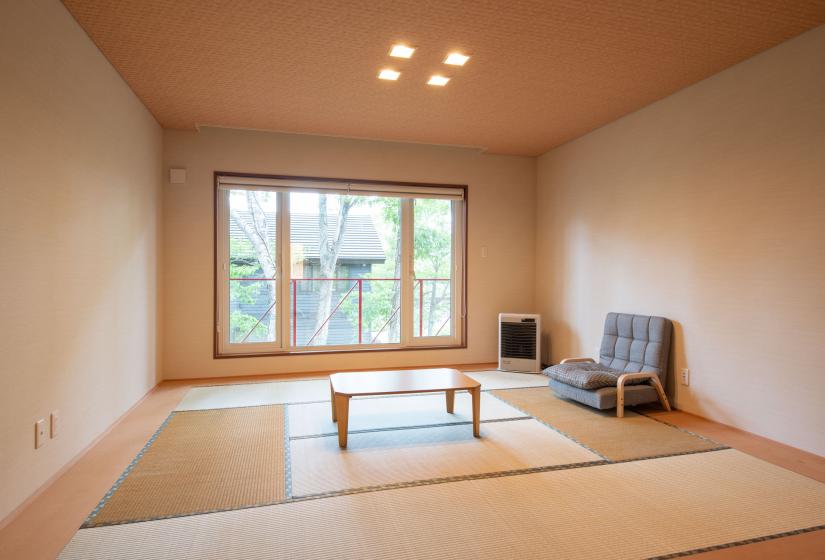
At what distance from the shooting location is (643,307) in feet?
13.3

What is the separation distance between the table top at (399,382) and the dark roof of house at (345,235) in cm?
203

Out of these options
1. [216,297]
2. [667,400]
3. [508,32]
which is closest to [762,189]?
[667,400]

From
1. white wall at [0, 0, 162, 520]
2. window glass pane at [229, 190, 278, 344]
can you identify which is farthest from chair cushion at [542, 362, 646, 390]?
white wall at [0, 0, 162, 520]

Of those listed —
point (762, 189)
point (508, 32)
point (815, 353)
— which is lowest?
point (815, 353)

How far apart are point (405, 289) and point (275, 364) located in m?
1.65

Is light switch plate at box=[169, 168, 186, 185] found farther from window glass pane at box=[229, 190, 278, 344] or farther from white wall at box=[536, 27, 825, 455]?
white wall at box=[536, 27, 825, 455]

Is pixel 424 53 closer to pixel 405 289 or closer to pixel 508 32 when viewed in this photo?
pixel 508 32

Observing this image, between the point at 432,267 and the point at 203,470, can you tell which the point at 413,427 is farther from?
the point at 432,267

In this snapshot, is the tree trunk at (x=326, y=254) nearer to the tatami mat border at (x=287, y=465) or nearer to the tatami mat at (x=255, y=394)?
the tatami mat at (x=255, y=394)

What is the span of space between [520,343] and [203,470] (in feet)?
11.5

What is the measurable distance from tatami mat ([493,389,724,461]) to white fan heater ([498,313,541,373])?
1.06m

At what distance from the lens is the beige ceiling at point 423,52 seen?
2539mm

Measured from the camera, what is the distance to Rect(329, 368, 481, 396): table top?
298cm

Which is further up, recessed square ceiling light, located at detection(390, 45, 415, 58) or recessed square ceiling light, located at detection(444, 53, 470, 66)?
recessed square ceiling light, located at detection(390, 45, 415, 58)
